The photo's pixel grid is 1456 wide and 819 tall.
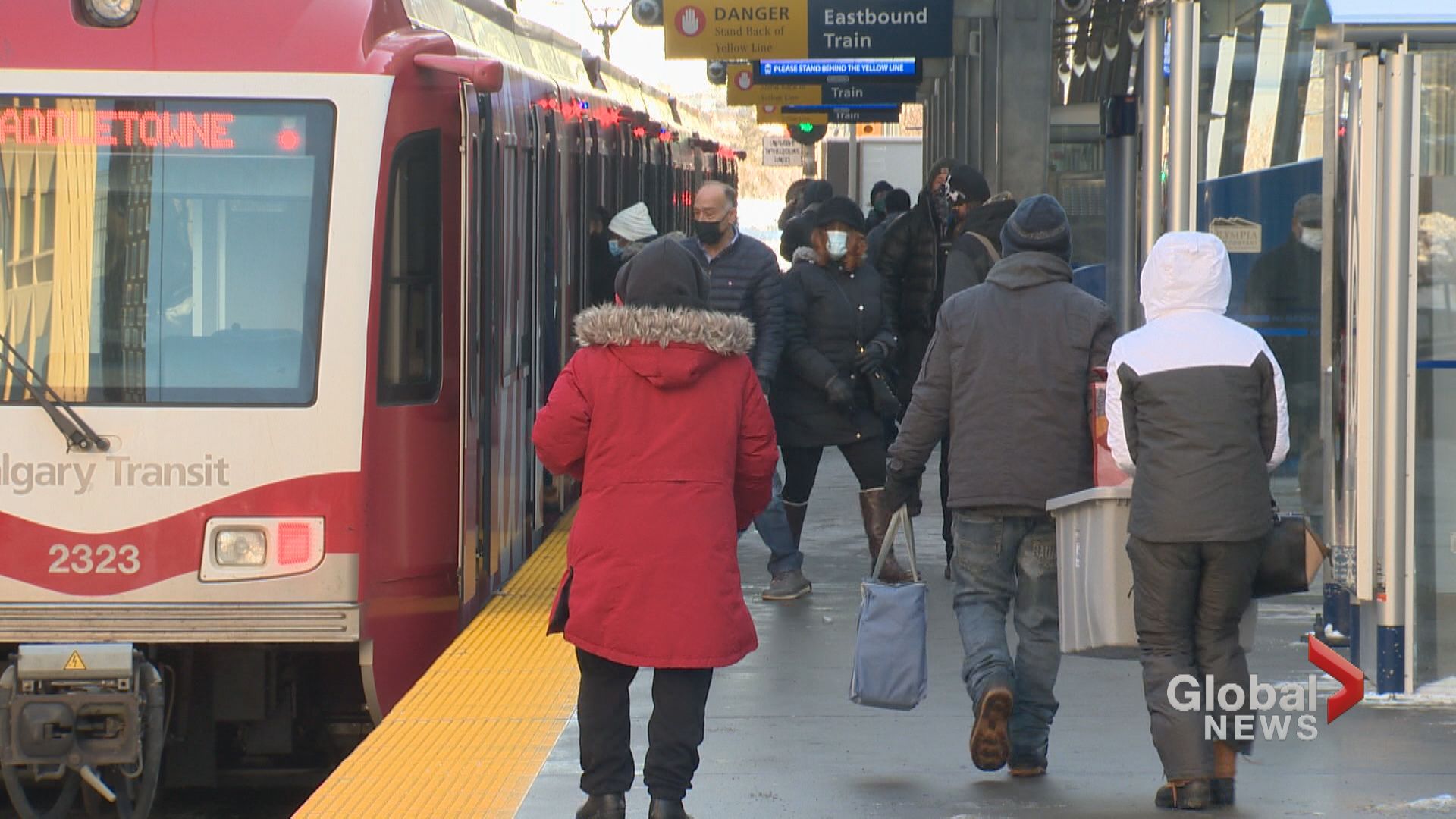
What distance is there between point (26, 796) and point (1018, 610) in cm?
322

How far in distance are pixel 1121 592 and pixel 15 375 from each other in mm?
3502

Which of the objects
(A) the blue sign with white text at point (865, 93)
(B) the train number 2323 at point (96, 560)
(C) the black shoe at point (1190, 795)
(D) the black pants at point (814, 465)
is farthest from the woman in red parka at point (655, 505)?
(A) the blue sign with white text at point (865, 93)

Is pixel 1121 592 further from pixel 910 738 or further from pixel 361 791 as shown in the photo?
pixel 361 791

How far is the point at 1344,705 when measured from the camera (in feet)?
20.5

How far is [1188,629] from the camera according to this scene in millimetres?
5121

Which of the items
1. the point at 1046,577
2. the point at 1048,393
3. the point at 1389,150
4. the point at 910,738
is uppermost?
the point at 1389,150

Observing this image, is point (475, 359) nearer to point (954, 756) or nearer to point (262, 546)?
point (262, 546)

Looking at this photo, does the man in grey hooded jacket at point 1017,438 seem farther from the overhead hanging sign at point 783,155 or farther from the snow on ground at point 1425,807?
the overhead hanging sign at point 783,155

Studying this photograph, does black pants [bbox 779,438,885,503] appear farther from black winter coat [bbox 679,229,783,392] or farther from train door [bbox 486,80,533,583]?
train door [bbox 486,80,533,583]

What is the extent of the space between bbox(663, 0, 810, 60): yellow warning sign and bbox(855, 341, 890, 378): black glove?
32.0ft

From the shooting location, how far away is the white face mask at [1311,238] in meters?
8.32

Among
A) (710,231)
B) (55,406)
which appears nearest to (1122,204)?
(710,231)

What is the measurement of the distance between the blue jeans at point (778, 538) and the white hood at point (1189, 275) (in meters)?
3.51


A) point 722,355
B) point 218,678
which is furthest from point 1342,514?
point 218,678
